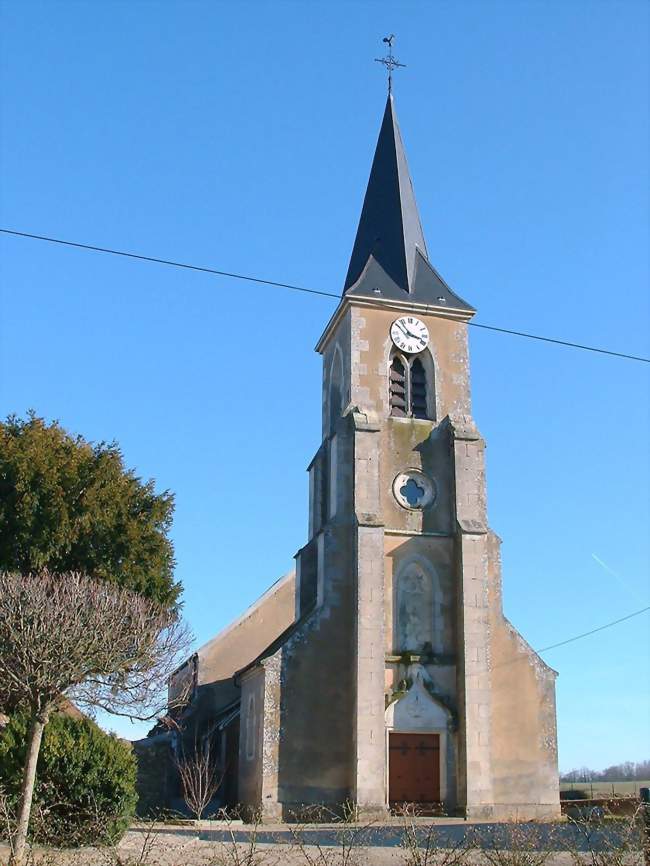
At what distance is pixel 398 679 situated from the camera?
23.9 meters

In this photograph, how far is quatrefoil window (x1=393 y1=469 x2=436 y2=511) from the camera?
1006 inches

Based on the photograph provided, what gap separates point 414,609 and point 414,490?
3149mm

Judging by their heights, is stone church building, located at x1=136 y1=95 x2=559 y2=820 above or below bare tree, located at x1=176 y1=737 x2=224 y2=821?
above

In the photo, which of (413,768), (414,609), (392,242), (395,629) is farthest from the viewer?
(392,242)

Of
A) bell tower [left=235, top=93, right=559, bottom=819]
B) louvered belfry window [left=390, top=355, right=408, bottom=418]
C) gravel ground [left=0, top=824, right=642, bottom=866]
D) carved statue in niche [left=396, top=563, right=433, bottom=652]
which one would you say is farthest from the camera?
louvered belfry window [left=390, top=355, right=408, bottom=418]

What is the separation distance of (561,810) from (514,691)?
3.20 meters

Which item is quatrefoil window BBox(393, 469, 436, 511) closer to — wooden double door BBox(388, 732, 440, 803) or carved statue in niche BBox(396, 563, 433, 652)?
carved statue in niche BBox(396, 563, 433, 652)

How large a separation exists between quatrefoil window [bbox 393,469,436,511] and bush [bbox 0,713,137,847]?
1160 cm

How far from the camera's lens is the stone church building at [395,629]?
2295 cm

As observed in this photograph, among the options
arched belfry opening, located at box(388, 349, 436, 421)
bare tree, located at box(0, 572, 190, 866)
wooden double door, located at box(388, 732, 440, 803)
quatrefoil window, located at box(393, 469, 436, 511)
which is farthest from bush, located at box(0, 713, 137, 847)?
arched belfry opening, located at box(388, 349, 436, 421)

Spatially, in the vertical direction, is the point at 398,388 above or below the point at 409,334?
below

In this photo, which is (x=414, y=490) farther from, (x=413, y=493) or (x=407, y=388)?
(x=407, y=388)

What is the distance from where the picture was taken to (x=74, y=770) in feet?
50.0

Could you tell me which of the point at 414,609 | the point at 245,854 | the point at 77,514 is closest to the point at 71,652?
the point at 245,854
